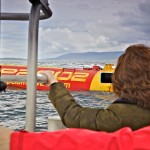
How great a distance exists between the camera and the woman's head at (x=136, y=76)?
78cm

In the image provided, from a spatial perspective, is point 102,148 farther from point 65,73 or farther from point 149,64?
point 65,73

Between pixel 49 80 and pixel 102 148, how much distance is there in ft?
1.17

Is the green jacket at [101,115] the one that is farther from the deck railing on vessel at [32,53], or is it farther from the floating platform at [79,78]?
the floating platform at [79,78]

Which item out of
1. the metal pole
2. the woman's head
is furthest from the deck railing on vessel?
the woman's head

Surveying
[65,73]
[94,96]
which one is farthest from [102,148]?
[65,73]

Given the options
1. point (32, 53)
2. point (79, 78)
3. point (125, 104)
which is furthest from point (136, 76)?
point (79, 78)

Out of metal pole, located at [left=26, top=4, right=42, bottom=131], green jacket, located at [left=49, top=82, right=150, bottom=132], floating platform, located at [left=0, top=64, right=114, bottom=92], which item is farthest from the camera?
floating platform, located at [left=0, top=64, right=114, bottom=92]

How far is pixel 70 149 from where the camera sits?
22.5 inches

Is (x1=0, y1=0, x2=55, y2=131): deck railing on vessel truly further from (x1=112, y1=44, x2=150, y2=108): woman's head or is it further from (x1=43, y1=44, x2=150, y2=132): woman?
(x1=112, y1=44, x2=150, y2=108): woman's head

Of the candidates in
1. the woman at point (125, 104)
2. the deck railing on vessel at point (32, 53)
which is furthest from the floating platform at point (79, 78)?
the woman at point (125, 104)

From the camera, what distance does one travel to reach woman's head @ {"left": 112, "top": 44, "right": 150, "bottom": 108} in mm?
779

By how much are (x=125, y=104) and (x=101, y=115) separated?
0.06 meters

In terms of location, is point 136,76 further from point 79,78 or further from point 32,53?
point 79,78

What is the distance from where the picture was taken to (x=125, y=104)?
0.77 m
